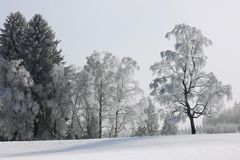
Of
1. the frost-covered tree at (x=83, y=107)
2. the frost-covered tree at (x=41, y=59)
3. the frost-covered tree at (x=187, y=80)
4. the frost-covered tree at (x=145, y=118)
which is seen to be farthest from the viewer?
the frost-covered tree at (x=145, y=118)

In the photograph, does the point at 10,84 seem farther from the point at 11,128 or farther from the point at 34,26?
the point at 34,26

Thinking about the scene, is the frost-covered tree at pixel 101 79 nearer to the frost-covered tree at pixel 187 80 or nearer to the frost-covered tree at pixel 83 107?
the frost-covered tree at pixel 83 107

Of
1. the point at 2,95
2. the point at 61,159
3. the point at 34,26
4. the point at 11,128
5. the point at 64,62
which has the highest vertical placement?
the point at 34,26

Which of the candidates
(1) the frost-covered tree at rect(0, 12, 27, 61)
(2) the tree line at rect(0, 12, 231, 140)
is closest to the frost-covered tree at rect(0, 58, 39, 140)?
(2) the tree line at rect(0, 12, 231, 140)

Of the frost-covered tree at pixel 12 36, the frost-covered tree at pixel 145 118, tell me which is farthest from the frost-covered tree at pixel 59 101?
the frost-covered tree at pixel 145 118

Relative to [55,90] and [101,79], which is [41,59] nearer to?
[55,90]

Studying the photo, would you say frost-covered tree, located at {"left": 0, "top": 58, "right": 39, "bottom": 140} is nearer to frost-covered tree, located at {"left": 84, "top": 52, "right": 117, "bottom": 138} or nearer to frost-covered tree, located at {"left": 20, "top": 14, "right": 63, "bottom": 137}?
frost-covered tree, located at {"left": 20, "top": 14, "right": 63, "bottom": 137}

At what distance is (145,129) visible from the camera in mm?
70562

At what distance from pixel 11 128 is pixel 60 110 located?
5.21 m

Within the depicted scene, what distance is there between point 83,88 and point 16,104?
304 inches

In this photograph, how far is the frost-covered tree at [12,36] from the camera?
48000 mm

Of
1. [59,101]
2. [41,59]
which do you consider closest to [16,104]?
[59,101]

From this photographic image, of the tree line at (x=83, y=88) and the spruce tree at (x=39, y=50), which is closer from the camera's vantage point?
the tree line at (x=83, y=88)

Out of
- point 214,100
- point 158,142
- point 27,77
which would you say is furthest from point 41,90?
point 158,142
